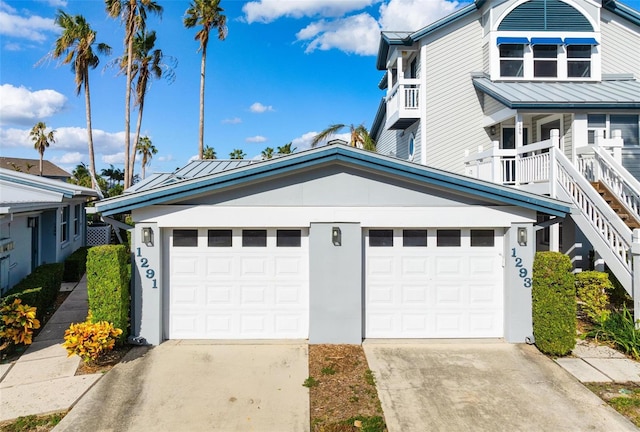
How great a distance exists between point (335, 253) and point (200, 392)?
3.47m

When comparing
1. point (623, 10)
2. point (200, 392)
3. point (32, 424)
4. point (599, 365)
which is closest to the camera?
point (32, 424)

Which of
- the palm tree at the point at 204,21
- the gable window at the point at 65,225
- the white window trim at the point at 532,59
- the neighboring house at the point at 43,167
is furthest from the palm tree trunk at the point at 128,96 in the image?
the neighboring house at the point at 43,167

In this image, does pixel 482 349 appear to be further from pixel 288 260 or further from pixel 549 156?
pixel 549 156

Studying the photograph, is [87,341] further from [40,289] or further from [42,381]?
[40,289]

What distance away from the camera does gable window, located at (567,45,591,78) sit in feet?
47.5

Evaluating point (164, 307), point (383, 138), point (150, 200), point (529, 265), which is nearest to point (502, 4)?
point (383, 138)

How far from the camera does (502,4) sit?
560 inches

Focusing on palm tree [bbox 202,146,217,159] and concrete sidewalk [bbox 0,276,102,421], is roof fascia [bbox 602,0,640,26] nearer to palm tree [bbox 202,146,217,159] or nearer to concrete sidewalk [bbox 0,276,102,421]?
concrete sidewalk [bbox 0,276,102,421]

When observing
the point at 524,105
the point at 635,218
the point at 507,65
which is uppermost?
the point at 507,65

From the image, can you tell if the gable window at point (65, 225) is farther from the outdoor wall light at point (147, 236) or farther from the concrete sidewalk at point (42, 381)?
the outdoor wall light at point (147, 236)

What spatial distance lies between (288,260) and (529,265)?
487 cm

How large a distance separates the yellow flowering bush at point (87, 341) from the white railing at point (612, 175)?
1117cm

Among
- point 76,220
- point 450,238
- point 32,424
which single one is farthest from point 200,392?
point 76,220

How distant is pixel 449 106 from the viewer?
14.8 meters
